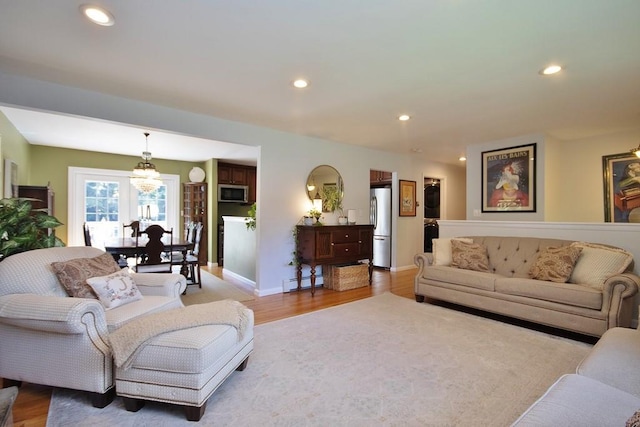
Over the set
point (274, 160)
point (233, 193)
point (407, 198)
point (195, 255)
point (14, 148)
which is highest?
point (14, 148)

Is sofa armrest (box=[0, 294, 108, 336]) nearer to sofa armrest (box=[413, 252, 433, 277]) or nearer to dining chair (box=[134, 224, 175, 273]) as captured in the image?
dining chair (box=[134, 224, 175, 273])

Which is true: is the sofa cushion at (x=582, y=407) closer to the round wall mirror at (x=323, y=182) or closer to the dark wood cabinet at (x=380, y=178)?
the round wall mirror at (x=323, y=182)

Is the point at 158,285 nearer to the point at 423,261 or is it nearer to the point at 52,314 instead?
the point at 52,314

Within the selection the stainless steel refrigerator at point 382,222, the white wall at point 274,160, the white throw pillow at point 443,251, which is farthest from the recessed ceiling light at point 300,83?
the stainless steel refrigerator at point 382,222

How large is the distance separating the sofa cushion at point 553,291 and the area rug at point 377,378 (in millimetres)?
354

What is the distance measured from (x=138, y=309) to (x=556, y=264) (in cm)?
380

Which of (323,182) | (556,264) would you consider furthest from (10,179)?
(556,264)

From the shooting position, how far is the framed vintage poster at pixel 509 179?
466 cm

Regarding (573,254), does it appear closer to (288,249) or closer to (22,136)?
(288,249)

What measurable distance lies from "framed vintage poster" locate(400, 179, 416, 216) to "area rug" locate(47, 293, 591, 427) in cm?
331

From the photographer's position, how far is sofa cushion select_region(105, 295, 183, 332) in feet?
6.66

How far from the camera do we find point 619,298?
2635mm

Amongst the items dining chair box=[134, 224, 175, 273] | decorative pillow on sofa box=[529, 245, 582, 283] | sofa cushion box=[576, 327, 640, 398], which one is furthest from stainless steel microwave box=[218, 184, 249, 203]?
sofa cushion box=[576, 327, 640, 398]

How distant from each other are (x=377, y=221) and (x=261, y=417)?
16.3ft
